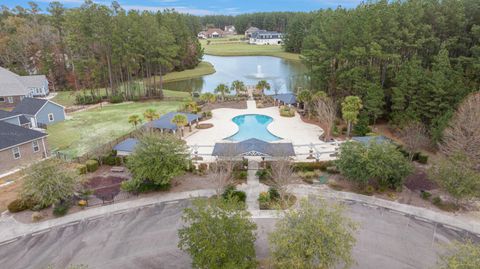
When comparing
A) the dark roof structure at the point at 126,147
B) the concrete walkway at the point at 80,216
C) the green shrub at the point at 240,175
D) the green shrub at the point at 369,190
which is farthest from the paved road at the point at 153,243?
the dark roof structure at the point at 126,147

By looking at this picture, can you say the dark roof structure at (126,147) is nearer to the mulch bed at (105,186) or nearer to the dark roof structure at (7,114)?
the mulch bed at (105,186)

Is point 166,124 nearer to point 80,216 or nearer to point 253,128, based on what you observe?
point 253,128

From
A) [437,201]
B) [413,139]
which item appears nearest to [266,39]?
[413,139]

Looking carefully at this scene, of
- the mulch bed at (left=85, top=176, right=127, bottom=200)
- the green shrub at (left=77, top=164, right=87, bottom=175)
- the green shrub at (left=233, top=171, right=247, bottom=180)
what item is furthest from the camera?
the green shrub at (left=77, top=164, right=87, bottom=175)

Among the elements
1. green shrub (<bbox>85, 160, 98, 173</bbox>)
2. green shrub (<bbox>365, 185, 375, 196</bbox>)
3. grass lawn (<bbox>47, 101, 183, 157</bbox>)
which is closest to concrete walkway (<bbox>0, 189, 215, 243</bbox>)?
green shrub (<bbox>85, 160, 98, 173</bbox>)

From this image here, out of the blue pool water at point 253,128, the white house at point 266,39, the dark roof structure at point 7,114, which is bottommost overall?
the blue pool water at point 253,128

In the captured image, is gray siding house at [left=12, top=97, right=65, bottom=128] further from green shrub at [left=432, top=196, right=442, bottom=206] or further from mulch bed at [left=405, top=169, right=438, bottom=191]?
green shrub at [left=432, top=196, right=442, bottom=206]

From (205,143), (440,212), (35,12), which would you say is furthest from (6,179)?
(35,12)
